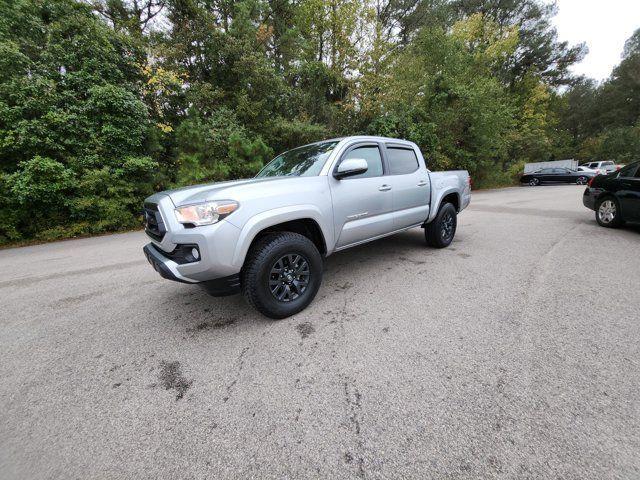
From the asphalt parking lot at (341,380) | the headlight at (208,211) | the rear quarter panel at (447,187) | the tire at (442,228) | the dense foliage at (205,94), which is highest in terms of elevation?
the dense foliage at (205,94)

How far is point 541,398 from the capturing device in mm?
1706

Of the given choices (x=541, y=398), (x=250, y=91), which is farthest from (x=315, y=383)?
(x=250, y=91)

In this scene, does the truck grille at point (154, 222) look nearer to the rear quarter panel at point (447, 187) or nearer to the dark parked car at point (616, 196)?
the rear quarter panel at point (447, 187)

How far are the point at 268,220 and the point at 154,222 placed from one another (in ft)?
3.87

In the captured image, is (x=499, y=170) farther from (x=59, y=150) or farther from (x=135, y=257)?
(x=59, y=150)

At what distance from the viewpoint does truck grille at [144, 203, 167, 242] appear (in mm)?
2511

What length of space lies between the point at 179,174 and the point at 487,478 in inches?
398

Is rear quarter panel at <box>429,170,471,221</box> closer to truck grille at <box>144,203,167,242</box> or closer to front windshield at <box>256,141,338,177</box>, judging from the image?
front windshield at <box>256,141,338,177</box>

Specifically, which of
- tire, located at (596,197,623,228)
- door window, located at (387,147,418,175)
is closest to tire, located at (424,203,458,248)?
door window, located at (387,147,418,175)

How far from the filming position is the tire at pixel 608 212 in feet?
18.4

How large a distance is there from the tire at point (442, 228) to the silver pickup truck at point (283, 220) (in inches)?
35.5

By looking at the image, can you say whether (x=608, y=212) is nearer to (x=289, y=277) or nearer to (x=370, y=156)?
(x=370, y=156)

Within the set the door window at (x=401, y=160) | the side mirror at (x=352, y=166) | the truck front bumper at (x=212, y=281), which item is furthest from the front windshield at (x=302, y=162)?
the truck front bumper at (x=212, y=281)

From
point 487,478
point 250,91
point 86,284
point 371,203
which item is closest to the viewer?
point 487,478
